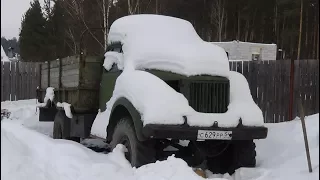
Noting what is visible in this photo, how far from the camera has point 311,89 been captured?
11234 mm

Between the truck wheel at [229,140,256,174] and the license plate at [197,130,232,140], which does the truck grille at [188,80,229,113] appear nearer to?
the license plate at [197,130,232,140]

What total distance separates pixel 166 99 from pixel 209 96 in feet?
2.21

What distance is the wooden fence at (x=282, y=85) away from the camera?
11.2 m

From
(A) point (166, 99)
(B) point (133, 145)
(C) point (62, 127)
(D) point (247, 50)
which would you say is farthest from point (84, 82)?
(D) point (247, 50)

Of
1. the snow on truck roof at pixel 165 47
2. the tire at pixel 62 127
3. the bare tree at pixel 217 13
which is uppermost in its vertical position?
the bare tree at pixel 217 13

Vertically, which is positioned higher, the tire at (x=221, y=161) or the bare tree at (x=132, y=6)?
the bare tree at (x=132, y=6)

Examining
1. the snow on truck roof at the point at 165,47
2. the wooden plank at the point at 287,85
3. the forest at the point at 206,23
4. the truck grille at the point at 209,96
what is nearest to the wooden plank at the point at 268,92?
the wooden plank at the point at 287,85

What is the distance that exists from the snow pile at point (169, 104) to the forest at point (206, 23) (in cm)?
1328

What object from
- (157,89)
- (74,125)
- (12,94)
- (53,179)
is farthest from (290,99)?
(12,94)

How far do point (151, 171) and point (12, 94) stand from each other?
1565 cm

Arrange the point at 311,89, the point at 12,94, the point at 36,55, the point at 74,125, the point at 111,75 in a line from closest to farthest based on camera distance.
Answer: the point at 111,75
the point at 74,125
the point at 311,89
the point at 12,94
the point at 36,55

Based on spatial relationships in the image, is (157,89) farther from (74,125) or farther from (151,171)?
(74,125)

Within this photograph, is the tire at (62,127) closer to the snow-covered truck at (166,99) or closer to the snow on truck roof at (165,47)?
the snow-covered truck at (166,99)

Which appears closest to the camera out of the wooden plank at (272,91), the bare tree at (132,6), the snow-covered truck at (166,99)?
the snow-covered truck at (166,99)
